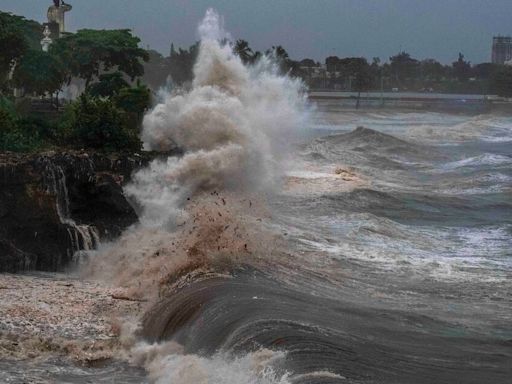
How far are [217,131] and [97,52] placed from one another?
12081 mm

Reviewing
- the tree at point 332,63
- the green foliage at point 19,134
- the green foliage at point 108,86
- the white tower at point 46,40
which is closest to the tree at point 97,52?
the green foliage at point 108,86

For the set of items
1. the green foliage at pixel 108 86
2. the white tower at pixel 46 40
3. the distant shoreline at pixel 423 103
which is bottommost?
the distant shoreline at pixel 423 103

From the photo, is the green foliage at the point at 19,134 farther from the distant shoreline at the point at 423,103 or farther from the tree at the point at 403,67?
the tree at the point at 403,67

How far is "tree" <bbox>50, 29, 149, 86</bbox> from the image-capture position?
3331 centimetres

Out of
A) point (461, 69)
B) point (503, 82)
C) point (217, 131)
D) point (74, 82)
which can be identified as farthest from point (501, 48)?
point (217, 131)

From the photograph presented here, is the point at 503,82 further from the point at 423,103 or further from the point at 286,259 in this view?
the point at 286,259

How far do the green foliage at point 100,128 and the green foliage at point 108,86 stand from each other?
33.3 ft

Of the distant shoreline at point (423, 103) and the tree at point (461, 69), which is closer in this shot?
the distant shoreline at point (423, 103)

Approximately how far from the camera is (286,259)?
14547 mm

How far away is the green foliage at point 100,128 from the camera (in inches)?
770

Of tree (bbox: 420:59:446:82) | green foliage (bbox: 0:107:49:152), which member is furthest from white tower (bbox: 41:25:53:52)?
tree (bbox: 420:59:446:82)

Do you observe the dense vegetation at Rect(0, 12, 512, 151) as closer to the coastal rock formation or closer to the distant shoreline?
the coastal rock formation

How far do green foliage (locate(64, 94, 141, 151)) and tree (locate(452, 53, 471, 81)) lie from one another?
121462mm

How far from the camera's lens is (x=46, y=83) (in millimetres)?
29688
